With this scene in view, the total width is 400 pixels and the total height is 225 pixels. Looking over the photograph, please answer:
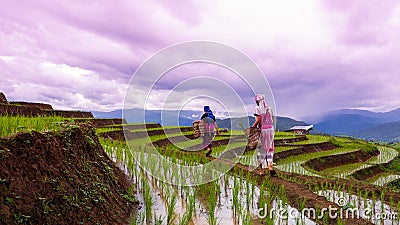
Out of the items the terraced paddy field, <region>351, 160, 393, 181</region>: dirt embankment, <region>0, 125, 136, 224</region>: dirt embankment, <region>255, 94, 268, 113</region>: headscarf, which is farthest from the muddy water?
<region>351, 160, 393, 181</region>: dirt embankment

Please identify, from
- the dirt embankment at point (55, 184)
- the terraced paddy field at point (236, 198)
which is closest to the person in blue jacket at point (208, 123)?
the terraced paddy field at point (236, 198)

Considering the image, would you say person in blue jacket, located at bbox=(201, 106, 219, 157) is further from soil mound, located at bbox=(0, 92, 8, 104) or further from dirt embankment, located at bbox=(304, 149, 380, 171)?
soil mound, located at bbox=(0, 92, 8, 104)

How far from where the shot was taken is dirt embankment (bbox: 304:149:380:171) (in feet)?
42.9

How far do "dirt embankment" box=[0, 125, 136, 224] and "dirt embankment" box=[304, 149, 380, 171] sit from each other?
10.1m

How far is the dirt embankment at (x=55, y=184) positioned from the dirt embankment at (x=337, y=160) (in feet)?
33.1

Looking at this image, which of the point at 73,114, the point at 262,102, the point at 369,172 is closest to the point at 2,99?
the point at 73,114

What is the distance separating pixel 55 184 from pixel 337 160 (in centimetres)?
1481

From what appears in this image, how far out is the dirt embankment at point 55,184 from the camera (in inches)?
98.0

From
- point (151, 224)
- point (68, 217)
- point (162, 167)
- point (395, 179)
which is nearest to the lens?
point (68, 217)

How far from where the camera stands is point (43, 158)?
2.98 m

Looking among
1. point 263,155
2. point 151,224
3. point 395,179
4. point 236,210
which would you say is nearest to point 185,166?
point 263,155

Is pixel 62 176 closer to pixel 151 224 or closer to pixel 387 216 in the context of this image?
pixel 151 224

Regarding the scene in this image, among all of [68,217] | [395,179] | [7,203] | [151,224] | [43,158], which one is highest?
[43,158]

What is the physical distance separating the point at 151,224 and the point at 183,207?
2.70ft
